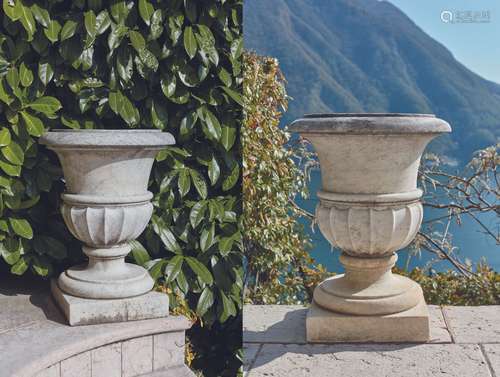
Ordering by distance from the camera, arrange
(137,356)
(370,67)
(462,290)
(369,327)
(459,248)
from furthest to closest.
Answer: (370,67) → (459,248) → (462,290) → (369,327) → (137,356)

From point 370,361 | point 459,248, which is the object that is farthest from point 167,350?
point 459,248

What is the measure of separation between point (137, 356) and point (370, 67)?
405cm

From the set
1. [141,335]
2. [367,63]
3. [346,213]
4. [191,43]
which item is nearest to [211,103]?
[191,43]

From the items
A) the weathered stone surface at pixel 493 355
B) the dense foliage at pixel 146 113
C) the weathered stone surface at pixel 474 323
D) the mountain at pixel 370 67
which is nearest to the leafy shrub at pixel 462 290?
the weathered stone surface at pixel 474 323

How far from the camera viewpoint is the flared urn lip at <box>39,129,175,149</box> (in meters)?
2.27

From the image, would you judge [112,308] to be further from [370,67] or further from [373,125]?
[370,67]

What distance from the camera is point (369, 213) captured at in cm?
254

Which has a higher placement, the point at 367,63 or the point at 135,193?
the point at 367,63

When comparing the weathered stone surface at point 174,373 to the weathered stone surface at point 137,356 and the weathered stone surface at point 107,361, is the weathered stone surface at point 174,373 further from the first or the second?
the weathered stone surface at point 107,361

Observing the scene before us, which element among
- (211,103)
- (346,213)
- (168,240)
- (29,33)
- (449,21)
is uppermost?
(449,21)

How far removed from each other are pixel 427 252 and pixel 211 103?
81.4 inches

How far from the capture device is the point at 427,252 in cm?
399

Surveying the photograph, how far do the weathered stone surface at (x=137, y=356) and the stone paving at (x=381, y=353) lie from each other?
415 mm

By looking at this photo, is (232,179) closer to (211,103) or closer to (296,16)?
(211,103)
